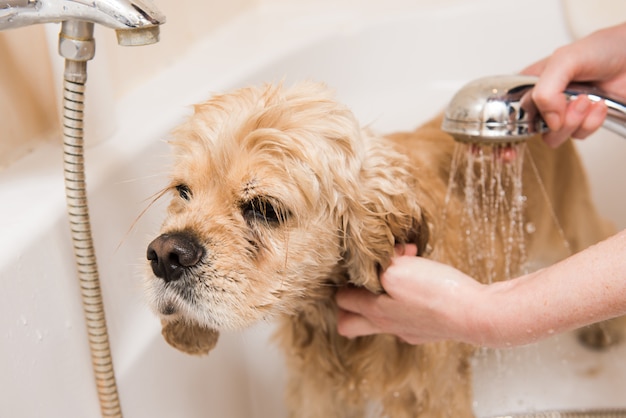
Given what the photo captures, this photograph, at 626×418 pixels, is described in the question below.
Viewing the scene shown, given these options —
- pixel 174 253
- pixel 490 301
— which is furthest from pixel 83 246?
pixel 490 301

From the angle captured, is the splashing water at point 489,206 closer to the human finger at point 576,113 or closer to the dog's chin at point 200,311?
the human finger at point 576,113

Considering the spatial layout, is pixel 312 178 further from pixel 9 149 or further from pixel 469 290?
pixel 9 149

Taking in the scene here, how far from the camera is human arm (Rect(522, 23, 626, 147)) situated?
1082mm

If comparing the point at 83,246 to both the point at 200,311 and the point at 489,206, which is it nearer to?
the point at 200,311

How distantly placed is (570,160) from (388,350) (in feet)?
2.04

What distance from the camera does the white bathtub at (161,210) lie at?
0.94m

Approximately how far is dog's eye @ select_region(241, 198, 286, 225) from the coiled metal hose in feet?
0.73

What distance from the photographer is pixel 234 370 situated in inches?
52.6

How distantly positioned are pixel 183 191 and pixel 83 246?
15cm

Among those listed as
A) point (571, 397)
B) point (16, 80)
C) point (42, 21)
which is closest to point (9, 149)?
point (16, 80)

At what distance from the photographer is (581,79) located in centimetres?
117

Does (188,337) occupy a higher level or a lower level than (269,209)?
lower

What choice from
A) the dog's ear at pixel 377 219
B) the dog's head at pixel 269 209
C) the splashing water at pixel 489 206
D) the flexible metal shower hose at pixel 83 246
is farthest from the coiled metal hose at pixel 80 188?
the splashing water at pixel 489 206

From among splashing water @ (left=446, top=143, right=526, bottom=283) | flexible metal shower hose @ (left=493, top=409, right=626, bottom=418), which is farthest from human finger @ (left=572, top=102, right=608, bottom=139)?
flexible metal shower hose @ (left=493, top=409, right=626, bottom=418)
